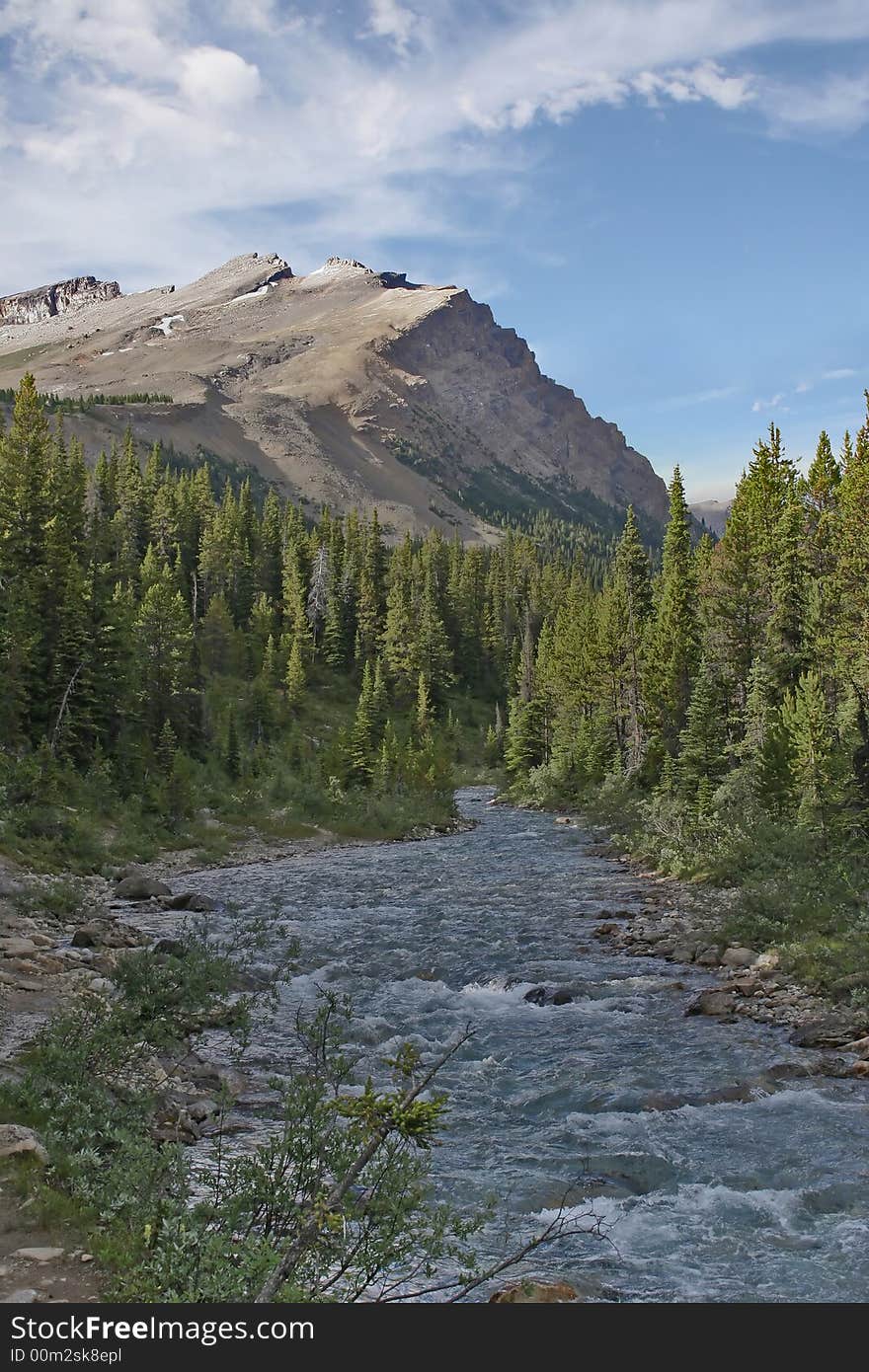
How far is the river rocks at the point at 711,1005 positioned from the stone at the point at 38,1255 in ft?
45.0

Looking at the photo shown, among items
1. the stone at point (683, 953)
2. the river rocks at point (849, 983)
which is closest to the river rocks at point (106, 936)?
the stone at point (683, 953)

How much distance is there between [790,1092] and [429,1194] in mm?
6475

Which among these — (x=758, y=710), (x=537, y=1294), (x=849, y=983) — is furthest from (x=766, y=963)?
(x=758, y=710)

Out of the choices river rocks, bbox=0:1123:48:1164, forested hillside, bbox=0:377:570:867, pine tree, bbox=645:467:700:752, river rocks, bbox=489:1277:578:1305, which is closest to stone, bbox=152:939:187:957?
river rocks, bbox=0:1123:48:1164

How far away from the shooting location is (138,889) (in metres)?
27.7

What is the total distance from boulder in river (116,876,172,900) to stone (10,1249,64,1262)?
70.5ft

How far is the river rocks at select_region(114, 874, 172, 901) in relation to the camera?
90.4 feet

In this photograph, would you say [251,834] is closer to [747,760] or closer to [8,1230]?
[747,760]

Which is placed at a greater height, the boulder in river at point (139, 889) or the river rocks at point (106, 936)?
the river rocks at point (106, 936)

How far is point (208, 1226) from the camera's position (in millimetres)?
7367

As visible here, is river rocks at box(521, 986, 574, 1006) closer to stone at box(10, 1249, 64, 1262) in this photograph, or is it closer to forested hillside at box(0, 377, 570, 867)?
stone at box(10, 1249, 64, 1262)

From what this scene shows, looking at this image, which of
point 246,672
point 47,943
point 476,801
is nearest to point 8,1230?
point 47,943

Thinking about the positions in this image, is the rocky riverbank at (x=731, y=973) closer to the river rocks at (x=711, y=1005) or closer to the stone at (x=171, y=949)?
the river rocks at (x=711, y=1005)

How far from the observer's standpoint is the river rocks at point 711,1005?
17953mm
